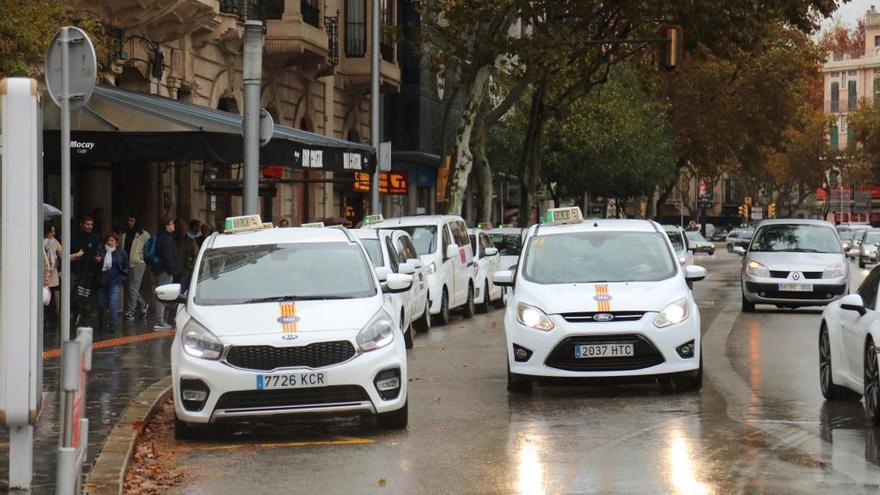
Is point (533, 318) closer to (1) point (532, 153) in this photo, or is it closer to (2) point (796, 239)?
(2) point (796, 239)

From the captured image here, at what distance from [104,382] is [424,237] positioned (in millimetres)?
11772

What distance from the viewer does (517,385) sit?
14945 mm

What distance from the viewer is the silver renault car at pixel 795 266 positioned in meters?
27.8

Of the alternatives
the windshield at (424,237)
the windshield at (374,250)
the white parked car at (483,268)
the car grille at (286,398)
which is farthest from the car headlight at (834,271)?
the car grille at (286,398)

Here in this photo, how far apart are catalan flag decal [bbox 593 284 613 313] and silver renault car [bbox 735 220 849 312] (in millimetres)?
13139

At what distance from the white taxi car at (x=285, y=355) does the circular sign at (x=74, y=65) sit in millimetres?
1878

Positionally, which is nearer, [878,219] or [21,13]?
[21,13]

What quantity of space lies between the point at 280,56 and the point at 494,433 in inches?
974

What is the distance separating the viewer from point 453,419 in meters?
13.1

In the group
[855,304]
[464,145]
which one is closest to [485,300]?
[464,145]

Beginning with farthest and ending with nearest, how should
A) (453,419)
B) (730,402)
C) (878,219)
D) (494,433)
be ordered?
(878,219) < (730,402) < (453,419) < (494,433)

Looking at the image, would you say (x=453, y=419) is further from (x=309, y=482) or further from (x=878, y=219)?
(x=878, y=219)

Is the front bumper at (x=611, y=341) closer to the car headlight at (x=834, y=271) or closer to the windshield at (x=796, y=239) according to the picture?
the car headlight at (x=834, y=271)

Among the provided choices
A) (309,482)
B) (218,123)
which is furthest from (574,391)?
(218,123)
